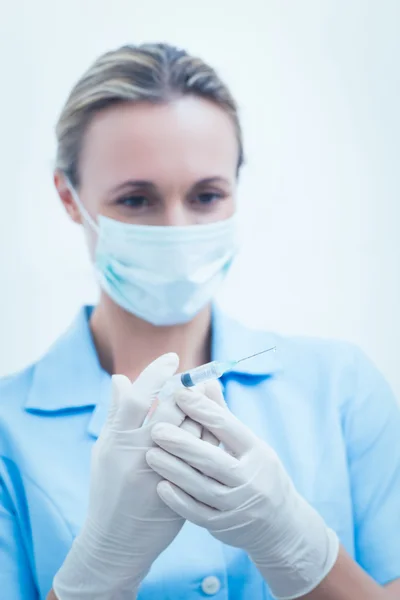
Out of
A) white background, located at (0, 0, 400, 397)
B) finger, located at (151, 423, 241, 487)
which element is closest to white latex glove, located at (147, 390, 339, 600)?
finger, located at (151, 423, 241, 487)

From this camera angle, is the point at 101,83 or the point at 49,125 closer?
the point at 101,83

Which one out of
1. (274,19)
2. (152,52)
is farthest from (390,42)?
(152,52)

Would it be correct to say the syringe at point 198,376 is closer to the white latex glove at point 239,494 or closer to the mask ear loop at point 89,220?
the white latex glove at point 239,494

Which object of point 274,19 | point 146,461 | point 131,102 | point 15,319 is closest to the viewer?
point 146,461

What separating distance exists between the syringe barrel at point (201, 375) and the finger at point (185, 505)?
0.14 metres

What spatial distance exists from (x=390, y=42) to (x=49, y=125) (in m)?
0.72

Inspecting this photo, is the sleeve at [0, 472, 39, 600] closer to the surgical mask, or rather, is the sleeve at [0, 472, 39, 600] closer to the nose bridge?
the surgical mask

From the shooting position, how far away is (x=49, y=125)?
134cm

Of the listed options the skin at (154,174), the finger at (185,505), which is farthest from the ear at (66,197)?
the finger at (185,505)

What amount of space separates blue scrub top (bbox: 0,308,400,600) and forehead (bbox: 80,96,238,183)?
29 centimetres

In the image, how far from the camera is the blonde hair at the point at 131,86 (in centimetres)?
115

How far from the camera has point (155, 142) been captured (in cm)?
112

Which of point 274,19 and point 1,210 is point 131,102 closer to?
point 1,210

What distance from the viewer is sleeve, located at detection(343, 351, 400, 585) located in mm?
1127
